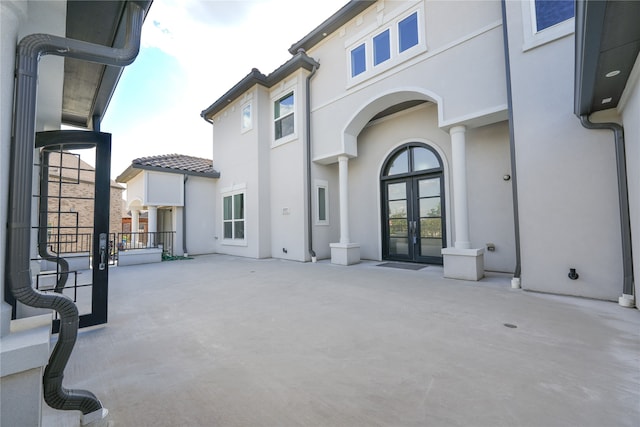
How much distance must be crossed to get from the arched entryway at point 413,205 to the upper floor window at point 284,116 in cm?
338

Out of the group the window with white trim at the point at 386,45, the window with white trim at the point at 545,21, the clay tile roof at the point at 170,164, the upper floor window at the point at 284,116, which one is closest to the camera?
the window with white trim at the point at 545,21

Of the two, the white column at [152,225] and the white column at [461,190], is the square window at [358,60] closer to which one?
the white column at [461,190]

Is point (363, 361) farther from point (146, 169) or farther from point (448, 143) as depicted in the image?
point (146, 169)

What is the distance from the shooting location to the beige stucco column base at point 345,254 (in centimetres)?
716

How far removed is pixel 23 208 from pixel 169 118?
44.9 feet

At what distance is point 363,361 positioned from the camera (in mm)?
2242

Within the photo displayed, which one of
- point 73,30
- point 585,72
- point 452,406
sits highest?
point 73,30

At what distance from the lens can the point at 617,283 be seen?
3658 millimetres

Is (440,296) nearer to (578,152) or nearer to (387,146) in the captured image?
(578,152)

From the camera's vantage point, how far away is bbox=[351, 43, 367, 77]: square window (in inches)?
277

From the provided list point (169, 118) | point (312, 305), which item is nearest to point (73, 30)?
point (312, 305)

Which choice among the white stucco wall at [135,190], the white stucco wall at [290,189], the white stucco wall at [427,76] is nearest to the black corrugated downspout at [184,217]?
the white stucco wall at [135,190]

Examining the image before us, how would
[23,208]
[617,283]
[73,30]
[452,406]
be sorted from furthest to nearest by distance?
[617,283] < [73,30] < [452,406] < [23,208]

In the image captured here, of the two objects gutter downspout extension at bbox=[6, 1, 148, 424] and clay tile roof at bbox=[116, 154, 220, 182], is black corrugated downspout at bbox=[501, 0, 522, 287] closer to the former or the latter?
gutter downspout extension at bbox=[6, 1, 148, 424]
